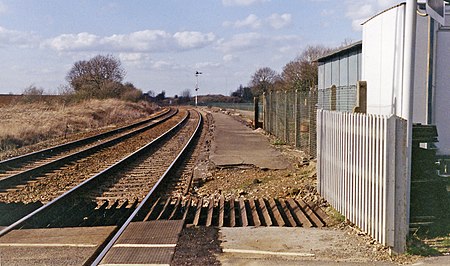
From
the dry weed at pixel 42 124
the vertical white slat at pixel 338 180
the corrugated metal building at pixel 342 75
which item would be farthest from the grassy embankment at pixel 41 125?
the vertical white slat at pixel 338 180

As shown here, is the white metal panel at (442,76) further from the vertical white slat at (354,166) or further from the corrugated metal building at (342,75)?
the corrugated metal building at (342,75)

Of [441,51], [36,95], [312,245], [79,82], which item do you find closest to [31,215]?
[312,245]

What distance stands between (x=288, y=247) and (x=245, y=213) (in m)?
2.18

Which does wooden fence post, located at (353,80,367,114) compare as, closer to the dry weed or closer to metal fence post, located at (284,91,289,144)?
metal fence post, located at (284,91,289,144)

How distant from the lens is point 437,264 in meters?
5.99

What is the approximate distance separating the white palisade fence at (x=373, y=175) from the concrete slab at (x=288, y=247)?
1.25 feet

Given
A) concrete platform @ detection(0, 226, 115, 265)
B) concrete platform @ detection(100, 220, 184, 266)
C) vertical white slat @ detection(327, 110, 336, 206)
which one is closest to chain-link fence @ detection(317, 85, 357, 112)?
vertical white slat @ detection(327, 110, 336, 206)

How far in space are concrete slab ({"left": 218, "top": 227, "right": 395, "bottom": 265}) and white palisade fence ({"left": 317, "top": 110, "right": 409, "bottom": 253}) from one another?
38 centimetres

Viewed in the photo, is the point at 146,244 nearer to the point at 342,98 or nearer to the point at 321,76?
the point at 342,98

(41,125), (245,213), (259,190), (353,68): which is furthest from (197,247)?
(41,125)

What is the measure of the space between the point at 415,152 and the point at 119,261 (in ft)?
14.3

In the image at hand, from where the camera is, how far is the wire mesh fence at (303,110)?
49.6 feet

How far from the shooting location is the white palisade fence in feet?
20.8

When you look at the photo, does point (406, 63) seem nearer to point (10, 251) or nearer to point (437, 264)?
point (437, 264)
